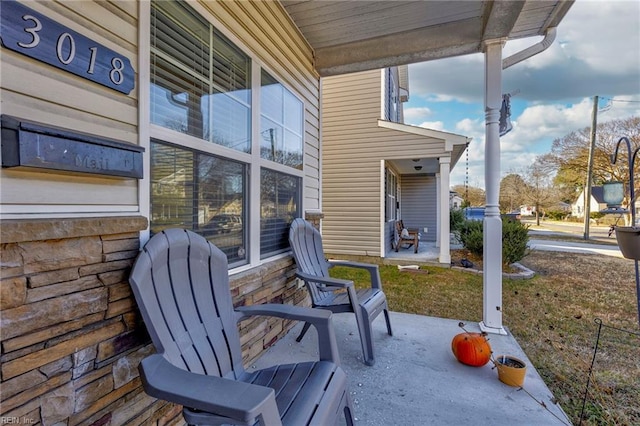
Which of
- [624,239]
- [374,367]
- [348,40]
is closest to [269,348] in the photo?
[374,367]

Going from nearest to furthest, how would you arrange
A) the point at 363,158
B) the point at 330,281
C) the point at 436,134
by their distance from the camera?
the point at 330,281, the point at 436,134, the point at 363,158

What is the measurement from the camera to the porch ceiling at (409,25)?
8.36 ft

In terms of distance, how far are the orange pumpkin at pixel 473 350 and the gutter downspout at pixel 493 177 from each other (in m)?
0.73

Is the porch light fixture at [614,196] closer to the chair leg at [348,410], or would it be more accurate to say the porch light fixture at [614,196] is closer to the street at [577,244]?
the chair leg at [348,410]

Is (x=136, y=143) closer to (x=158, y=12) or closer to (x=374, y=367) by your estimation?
(x=158, y=12)

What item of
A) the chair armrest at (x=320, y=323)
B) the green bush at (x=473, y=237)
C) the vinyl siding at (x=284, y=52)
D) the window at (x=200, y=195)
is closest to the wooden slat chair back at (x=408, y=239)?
the green bush at (x=473, y=237)

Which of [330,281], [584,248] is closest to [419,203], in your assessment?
[584,248]

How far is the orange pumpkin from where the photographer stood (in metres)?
2.25

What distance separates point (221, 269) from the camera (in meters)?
1.67

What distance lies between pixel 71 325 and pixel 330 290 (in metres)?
2.23

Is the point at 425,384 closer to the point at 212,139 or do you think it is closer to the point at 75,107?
the point at 212,139

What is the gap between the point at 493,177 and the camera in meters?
2.89

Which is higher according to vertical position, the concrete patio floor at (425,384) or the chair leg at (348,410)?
the chair leg at (348,410)

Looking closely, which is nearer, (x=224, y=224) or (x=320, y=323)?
(x=320, y=323)
